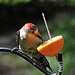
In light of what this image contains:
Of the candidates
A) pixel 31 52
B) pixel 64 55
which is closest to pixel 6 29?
pixel 64 55

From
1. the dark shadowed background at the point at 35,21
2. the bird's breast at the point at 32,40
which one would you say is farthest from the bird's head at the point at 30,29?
the dark shadowed background at the point at 35,21

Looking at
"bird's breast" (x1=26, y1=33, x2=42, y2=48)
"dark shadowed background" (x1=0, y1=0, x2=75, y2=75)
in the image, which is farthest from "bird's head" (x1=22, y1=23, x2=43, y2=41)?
"dark shadowed background" (x1=0, y1=0, x2=75, y2=75)

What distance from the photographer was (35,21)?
6.78 m

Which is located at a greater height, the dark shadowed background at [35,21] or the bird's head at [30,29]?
the dark shadowed background at [35,21]

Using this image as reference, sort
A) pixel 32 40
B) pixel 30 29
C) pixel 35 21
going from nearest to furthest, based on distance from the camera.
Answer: pixel 30 29 → pixel 32 40 → pixel 35 21

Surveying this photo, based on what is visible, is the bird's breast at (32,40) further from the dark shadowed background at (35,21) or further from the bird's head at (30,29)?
the dark shadowed background at (35,21)

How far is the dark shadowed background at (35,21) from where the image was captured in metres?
2.93

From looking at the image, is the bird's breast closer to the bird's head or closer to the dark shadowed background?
the bird's head

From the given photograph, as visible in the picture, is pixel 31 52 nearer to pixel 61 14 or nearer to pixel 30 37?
pixel 30 37

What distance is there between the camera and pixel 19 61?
4.30 meters

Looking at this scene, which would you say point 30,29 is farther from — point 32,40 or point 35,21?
point 35,21

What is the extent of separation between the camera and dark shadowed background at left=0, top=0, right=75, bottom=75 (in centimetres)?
293

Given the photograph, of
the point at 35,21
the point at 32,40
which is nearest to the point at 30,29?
the point at 32,40

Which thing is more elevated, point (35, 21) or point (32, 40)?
point (35, 21)
